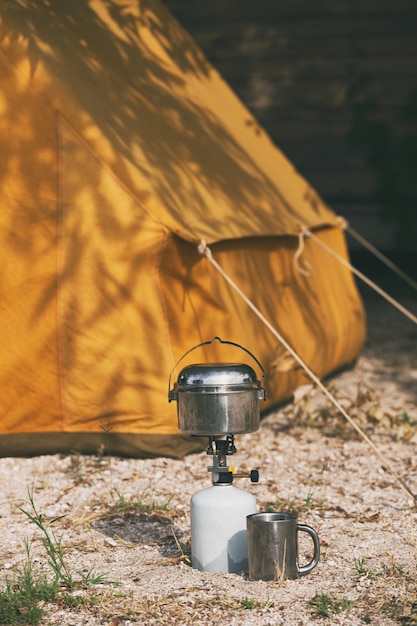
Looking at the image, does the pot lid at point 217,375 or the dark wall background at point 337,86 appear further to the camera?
the dark wall background at point 337,86

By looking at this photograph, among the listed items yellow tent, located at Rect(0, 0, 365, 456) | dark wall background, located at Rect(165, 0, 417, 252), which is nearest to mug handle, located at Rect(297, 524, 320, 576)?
yellow tent, located at Rect(0, 0, 365, 456)

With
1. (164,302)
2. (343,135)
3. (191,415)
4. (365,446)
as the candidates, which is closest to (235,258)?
(164,302)

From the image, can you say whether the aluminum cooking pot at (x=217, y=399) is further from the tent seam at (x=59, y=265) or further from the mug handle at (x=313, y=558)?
the tent seam at (x=59, y=265)

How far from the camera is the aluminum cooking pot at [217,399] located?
3.44 meters

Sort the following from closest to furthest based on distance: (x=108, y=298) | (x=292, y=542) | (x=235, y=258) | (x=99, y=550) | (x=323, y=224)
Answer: (x=292, y=542) → (x=99, y=550) → (x=108, y=298) → (x=235, y=258) → (x=323, y=224)

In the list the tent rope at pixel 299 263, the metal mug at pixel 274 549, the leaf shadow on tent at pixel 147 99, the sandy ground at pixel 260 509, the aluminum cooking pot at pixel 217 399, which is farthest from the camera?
the tent rope at pixel 299 263

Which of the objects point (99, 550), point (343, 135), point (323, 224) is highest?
point (343, 135)

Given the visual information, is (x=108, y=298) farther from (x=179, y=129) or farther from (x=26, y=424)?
(x=179, y=129)

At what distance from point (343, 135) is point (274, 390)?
15.8ft

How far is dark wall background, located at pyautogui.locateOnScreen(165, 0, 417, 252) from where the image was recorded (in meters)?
9.53

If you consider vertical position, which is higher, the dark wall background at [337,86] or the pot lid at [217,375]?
the dark wall background at [337,86]

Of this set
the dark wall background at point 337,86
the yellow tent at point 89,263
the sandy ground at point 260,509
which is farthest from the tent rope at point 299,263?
the dark wall background at point 337,86

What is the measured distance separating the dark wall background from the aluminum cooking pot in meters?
6.26

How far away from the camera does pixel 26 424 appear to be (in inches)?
185
